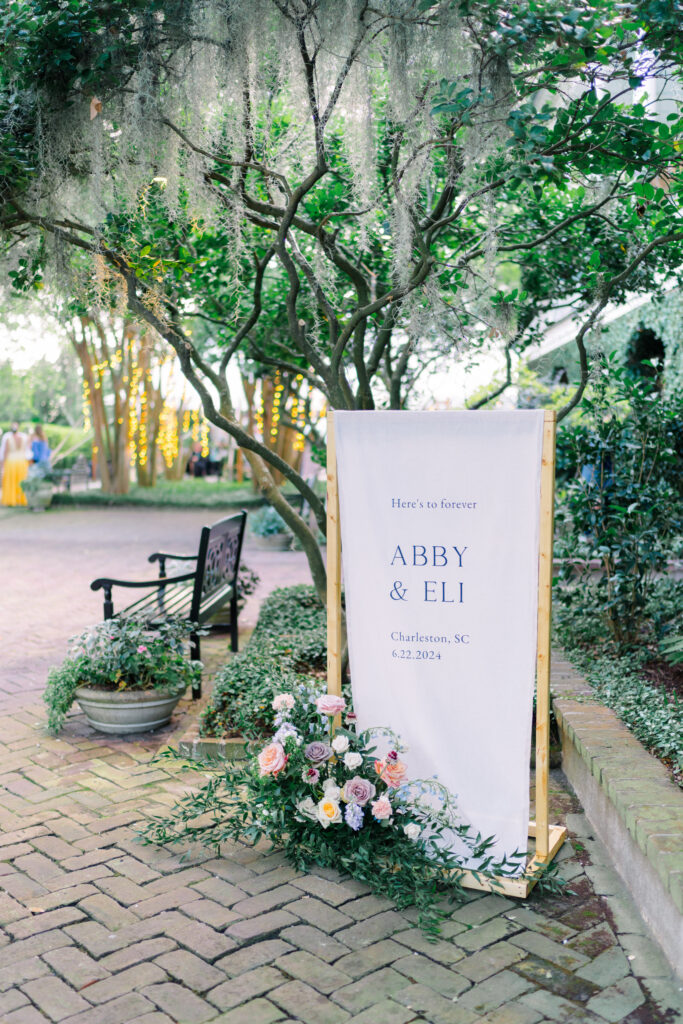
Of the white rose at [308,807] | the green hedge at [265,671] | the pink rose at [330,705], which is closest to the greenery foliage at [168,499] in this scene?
the green hedge at [265,671]

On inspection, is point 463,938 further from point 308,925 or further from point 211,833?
point 211,833

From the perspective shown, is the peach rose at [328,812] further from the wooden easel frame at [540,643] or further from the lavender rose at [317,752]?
the wooden easel frame at [540,643]

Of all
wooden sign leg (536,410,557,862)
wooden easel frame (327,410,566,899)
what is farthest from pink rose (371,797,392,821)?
wooden sign leg (536,410,557,862)

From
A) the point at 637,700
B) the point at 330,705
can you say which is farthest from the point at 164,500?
the point at 330,705

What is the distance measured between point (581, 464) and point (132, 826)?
3.42m

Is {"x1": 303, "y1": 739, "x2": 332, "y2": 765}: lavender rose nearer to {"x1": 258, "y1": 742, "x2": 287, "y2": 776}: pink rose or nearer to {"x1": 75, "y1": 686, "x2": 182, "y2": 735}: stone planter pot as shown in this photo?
{"x1": 258, "y1": 742, "x2": 287, "y2": 776}: pink rose

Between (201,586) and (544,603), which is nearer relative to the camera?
(544,603)

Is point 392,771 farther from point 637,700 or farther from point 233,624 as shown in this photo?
point 233,624

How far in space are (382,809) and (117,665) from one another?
2.08m

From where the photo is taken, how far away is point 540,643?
3297 mm

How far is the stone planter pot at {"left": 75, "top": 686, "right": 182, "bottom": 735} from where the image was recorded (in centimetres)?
494

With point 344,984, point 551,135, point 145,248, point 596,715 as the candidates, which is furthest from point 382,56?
point 344,984

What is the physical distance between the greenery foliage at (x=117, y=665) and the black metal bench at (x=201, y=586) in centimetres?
23

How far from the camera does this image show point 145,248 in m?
5.09
